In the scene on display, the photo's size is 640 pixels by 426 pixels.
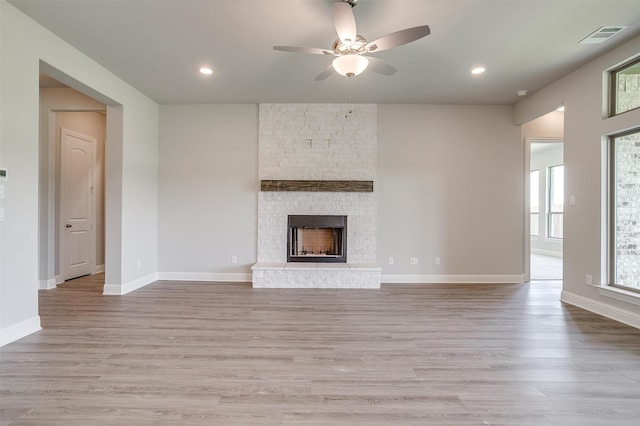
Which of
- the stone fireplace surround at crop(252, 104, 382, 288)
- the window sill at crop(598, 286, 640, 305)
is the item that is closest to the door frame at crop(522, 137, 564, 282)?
the window sill at crop(598, 286, 640, 305)

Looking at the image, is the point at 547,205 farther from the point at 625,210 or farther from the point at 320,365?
the point at 320,365

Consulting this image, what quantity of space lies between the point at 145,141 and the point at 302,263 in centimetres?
310

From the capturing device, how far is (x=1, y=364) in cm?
215

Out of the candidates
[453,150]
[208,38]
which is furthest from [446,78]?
[208,38]

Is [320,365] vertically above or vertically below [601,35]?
below

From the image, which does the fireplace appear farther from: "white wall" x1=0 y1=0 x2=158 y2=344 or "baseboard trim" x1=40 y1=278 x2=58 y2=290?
"baseboard trim" x1=40 y1=278 x2=58 y2=290

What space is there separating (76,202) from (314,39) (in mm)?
4693

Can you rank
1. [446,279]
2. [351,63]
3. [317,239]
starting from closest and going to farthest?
[351,63]
[446,279]
[317,239]

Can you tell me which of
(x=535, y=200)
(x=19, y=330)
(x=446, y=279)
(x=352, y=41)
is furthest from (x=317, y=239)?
(x=535, y=200)

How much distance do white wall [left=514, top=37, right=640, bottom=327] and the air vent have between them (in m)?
0.33

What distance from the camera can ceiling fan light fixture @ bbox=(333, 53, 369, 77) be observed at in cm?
252

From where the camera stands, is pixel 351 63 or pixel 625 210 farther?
pixel 625 210

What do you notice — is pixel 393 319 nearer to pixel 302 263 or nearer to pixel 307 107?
pixel 302 263

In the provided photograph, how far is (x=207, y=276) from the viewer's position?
4.94 metres
